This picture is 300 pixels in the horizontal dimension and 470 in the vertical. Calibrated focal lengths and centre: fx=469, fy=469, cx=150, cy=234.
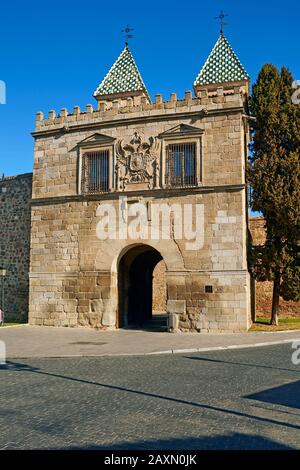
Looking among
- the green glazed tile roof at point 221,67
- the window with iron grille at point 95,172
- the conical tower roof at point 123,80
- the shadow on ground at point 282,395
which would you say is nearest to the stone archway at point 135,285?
the window with iron grille at point 95,172

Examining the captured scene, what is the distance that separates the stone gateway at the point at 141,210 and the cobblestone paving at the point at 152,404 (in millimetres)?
6016

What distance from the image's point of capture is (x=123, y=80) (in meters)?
28.0

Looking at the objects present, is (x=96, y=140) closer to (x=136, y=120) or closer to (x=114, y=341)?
(x=136, y=120)

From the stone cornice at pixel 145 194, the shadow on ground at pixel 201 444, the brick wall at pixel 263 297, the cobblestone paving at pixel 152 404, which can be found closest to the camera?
the shadow on ground at pixel 201 444

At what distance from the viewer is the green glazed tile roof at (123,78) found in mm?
27609

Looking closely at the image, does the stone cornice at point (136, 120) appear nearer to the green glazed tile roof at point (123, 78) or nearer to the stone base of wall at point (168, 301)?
the stone base of wall at point (168, 301)

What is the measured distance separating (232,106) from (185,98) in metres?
1.89

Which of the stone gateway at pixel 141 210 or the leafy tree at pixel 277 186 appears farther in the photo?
the leafy tree at pixel 277 186

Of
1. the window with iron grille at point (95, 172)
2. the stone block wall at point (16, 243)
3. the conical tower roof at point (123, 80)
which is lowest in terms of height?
the stone block wall at point (16, 243)

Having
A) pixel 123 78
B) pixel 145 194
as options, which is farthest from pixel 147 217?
pixel 123 78

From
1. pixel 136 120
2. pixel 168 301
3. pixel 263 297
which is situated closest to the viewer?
pixel 168 301

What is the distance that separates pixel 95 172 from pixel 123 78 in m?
11.3

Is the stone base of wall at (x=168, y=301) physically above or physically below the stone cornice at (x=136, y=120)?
below

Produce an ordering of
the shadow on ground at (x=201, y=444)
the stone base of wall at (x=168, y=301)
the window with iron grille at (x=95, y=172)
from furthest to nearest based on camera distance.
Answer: the window with iron grille at (x=95, y=172) < the stone base of wall at (x=168, y=301) < the shadow on ground at (x=201, y=444)
